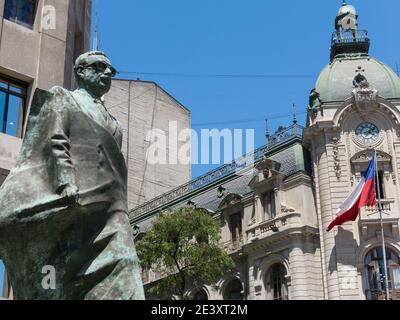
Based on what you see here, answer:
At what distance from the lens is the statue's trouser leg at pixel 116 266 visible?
6125 millimetres

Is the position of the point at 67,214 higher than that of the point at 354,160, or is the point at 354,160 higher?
the point at 354,160

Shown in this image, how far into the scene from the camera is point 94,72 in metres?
7.14

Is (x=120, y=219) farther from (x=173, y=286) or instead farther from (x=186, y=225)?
(x=173, y=286)

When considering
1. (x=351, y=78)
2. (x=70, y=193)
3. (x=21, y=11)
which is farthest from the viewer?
(x=351, y=78)

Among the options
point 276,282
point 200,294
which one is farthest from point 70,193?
point 200,294

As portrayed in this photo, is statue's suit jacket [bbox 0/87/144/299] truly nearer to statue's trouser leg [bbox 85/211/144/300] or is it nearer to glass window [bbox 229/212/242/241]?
statue's trouser leg [bbox 85/211/144/300]

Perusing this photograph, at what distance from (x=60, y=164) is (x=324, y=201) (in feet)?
99.7

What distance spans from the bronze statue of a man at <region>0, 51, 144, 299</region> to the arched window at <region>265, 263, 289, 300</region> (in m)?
29.9

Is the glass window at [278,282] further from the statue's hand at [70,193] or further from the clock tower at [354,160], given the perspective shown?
the statue's hand at [70,193]

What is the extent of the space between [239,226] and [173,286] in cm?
700

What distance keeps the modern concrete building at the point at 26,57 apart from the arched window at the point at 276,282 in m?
19.6

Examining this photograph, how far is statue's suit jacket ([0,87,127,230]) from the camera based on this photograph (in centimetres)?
626

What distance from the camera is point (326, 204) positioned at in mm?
35344

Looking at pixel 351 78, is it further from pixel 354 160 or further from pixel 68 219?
pixel 68 219
